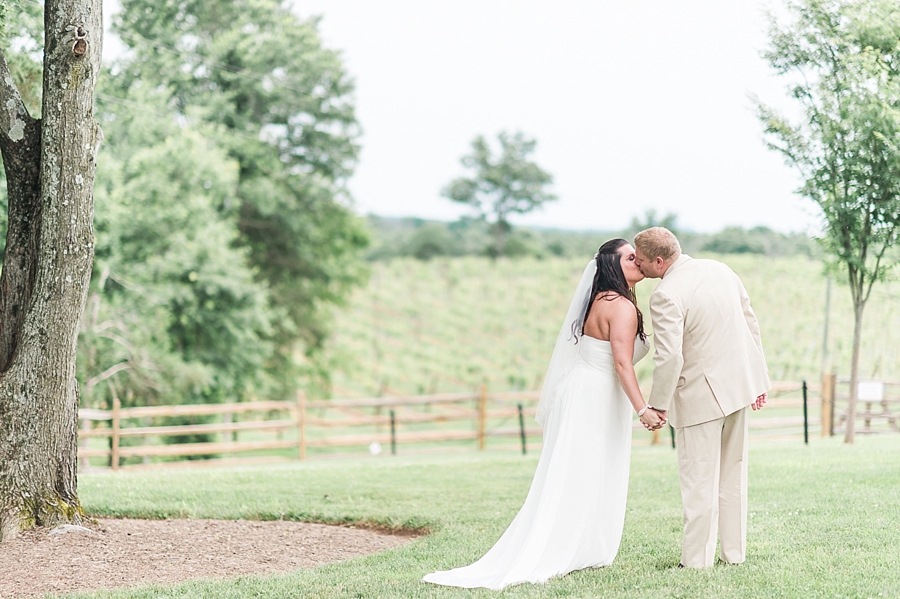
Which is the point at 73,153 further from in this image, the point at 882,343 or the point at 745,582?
the point at 882,343

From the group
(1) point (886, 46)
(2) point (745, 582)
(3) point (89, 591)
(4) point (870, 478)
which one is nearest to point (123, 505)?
(3) point (89, 591)

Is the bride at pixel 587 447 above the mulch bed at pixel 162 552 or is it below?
above

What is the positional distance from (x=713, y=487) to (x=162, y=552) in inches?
155

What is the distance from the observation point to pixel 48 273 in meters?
6.24

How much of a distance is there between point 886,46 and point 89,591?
361 inches

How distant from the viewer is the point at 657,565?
507cm

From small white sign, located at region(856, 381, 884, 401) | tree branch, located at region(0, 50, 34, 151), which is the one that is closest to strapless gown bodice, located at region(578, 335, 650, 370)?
tree branch, located at region(0, 50, 34, 151)

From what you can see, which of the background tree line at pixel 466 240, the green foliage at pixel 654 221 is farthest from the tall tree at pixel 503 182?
the green foliage at pixel 654 221

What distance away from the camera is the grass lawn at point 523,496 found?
457 centimetres

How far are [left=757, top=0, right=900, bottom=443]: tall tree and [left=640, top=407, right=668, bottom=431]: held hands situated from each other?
5916 mm

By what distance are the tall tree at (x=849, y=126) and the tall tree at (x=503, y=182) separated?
30999 mm

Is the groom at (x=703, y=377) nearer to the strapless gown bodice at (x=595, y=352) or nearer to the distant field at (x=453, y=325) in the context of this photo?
the strapless gown bodice at (x=595, y=352)

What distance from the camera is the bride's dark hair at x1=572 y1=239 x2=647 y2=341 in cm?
494

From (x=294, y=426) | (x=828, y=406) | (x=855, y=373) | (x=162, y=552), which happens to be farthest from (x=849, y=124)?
(x=294, y=426)
